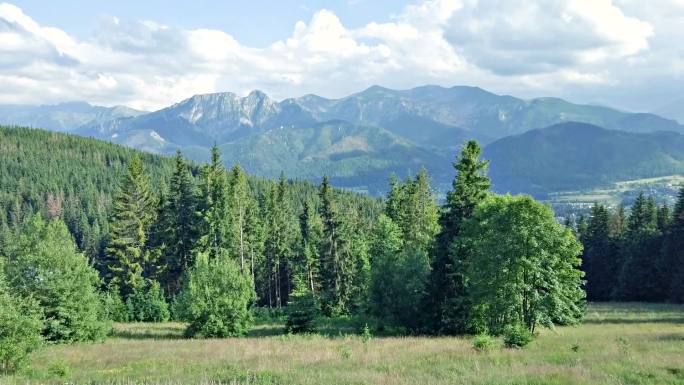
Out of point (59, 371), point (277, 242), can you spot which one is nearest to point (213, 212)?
point (277, 242)

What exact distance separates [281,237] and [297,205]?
94669 mm

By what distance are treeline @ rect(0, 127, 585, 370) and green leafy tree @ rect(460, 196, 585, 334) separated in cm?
8

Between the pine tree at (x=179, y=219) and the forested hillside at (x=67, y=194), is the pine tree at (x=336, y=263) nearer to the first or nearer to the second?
the pine tree at (x=179, y=219)

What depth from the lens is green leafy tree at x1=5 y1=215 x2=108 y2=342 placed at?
111ft

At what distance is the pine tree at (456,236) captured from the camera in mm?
34281

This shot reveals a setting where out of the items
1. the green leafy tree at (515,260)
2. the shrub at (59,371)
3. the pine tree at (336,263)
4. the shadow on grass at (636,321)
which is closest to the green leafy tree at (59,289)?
the shrub at (59,371)

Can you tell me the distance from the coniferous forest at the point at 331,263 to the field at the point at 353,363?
2.98 metres

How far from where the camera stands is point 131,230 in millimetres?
60094

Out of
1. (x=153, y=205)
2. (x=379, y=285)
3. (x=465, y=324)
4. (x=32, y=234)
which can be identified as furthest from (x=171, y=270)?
(x=465, y=324)

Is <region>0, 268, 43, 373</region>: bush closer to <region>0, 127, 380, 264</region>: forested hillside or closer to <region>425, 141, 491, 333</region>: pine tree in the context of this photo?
<region>425, 141, 491, 333</region>: pine tree

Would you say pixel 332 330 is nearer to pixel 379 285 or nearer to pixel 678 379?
pixel 379 285

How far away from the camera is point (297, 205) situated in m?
168

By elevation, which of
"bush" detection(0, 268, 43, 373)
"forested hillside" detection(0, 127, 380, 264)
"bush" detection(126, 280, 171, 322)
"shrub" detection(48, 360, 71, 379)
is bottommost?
"bush" detection(126, 280, 171, 322)

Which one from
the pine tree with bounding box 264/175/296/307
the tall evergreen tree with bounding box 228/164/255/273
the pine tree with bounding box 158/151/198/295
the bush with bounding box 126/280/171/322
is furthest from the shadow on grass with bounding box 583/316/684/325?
the pine tree with bounding box 158/151/198/295
